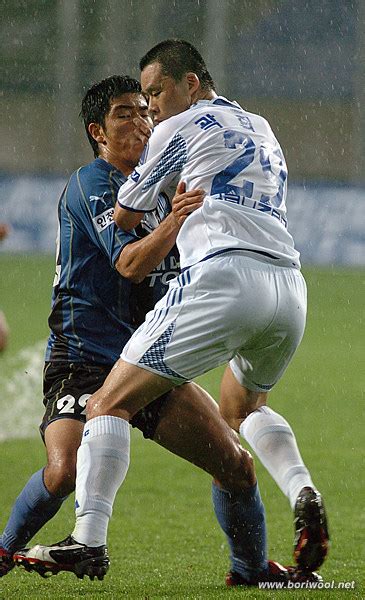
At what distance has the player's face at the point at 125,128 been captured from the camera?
482 cm

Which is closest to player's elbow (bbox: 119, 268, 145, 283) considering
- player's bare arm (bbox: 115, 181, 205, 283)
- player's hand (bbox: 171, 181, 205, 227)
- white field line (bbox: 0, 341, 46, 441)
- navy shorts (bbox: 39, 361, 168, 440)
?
player's bare arm (bbox: 115, 181, 205, 283)

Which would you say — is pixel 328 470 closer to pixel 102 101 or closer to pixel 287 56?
pixel 102 101

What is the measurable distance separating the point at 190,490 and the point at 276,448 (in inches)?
124

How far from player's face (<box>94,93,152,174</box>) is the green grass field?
1758 mm

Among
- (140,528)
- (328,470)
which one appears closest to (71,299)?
(140,528)

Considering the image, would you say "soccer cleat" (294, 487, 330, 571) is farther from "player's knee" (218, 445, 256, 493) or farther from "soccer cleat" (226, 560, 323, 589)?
"soccer cleat" (226, 560, 323, 589)

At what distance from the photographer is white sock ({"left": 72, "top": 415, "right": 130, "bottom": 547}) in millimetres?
3959

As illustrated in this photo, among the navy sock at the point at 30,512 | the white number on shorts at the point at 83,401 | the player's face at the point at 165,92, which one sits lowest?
the navy sock at the point at 30,512

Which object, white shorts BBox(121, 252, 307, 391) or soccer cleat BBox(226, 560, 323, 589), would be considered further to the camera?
soccer cleat BBox(226, 560, 323, 589)

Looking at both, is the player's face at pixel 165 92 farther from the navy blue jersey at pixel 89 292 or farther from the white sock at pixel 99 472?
the white sock at pixel 99 472

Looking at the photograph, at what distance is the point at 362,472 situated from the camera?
815 cm

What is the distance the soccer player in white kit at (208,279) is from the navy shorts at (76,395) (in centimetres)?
43

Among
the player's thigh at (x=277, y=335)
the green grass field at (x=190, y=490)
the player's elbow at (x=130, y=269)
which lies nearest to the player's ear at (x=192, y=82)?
the player's elbow at (x=130, y=269)

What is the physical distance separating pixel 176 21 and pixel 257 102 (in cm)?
289
